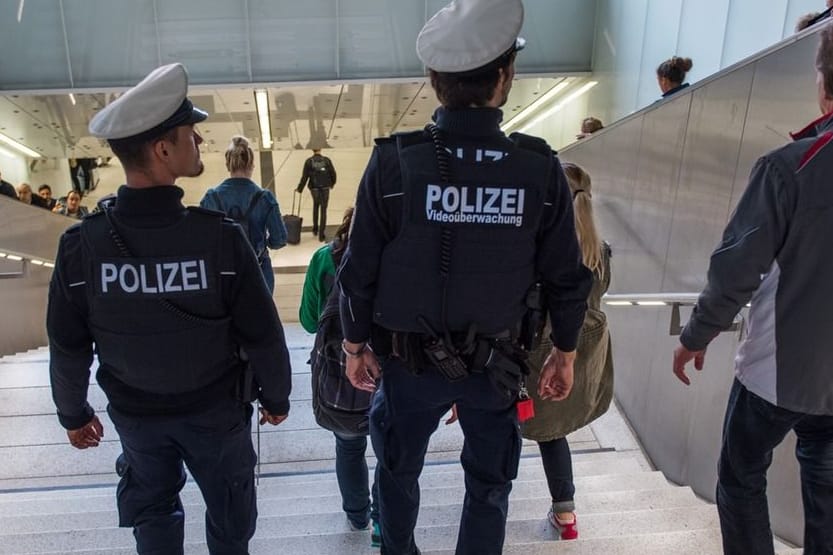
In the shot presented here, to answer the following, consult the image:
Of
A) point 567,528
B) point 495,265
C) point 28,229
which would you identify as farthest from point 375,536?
point 28,229

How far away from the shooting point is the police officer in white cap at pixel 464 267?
4.56ft

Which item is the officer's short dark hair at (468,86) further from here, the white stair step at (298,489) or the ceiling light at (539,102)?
the ceiling light at (539,102)

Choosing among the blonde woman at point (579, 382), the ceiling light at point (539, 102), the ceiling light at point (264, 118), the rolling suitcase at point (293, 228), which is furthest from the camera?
the rolling suitcase at point (293, 228)

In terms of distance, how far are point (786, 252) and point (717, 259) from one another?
5.9 inches

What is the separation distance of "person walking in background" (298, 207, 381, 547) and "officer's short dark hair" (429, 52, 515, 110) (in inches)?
29.1

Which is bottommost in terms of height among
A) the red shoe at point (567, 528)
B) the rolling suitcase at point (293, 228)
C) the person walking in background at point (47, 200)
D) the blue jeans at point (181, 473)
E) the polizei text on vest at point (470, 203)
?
the rolling suitcase at point (293, 228)

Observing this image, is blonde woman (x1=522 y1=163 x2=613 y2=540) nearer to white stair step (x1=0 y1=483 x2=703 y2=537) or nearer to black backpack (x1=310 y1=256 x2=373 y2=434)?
white stair step (x1=0 y1=483 x2=703 y2=537)

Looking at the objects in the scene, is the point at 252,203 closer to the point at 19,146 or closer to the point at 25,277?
the point at 25,277

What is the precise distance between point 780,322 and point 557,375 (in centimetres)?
58

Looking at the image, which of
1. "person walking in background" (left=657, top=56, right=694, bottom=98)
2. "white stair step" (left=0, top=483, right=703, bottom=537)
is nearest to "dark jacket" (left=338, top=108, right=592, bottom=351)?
"white stair step" (left=0, top=483, right=703, bottom=537)

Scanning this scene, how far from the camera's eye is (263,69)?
8617mm

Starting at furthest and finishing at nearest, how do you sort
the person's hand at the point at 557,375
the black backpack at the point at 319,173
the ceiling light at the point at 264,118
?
the black backpack at the point at 319,173, the ceiling light at the point at 264,118, the person's hand at the point at 557,375

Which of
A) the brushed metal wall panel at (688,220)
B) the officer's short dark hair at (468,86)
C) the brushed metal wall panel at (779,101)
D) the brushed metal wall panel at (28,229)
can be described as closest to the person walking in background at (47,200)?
the brushed metal wall panel at (28,229)

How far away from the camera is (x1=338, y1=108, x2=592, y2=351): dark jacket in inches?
55.7
